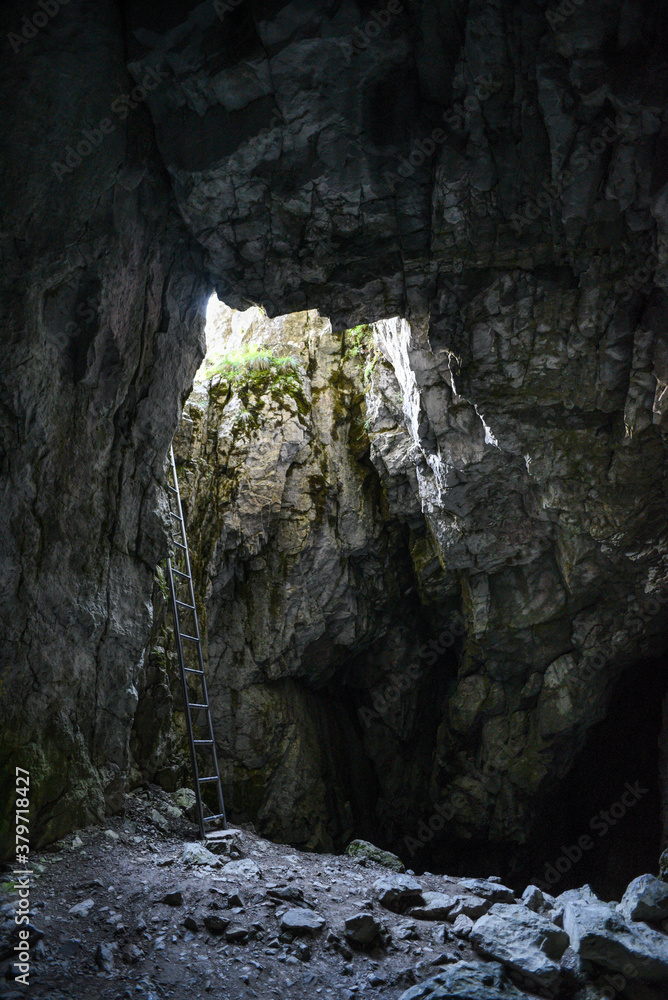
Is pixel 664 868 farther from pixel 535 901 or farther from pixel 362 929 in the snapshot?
pixel 362 929

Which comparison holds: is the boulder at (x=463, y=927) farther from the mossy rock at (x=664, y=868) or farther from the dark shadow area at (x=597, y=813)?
the dark shadow area at (x=597, y=813)

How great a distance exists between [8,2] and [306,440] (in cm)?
834

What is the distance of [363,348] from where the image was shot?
45.4 feet

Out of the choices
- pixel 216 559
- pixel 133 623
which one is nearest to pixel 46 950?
pixel 133 623

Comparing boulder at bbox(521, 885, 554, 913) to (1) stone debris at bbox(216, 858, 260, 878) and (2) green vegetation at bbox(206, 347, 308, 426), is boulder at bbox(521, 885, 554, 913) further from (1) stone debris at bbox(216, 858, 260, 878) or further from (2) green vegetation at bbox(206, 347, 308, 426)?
(2) green vegetation at bbox(206, 347, 308, 426)

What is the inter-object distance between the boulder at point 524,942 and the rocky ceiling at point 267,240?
4.23 metres

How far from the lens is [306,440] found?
12867 millimetres

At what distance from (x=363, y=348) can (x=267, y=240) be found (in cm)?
685

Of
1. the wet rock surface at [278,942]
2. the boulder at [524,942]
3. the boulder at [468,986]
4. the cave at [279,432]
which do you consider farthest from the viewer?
the cave at [279,432]

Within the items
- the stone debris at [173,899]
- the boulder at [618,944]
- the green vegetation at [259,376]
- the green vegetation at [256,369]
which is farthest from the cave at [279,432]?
the green vegetation at [256,369]

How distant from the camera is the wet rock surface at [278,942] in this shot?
14.2 feet

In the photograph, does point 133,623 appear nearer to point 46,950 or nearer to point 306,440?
point 46,950

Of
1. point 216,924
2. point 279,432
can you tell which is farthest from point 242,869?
point 279,432

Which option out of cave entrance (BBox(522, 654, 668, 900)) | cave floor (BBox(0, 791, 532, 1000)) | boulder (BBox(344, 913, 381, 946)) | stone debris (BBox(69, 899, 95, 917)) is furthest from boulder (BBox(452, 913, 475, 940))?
cave entrance (BBox(522, 654, 668, 900))
